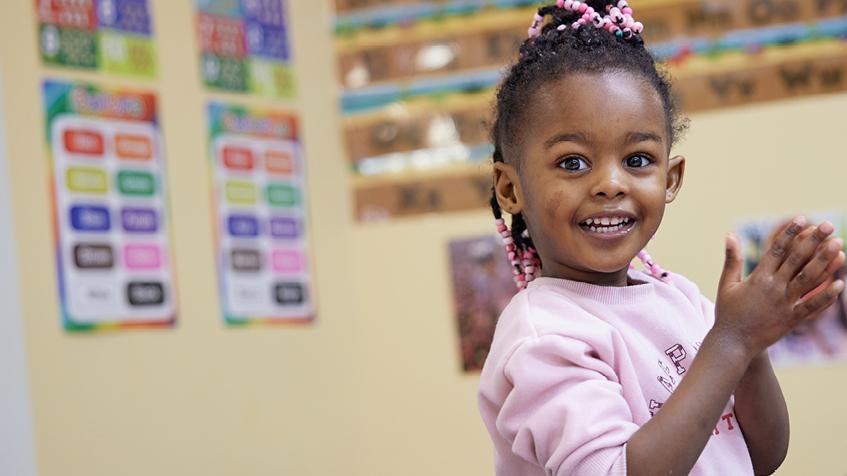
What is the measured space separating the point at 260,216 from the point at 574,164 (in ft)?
5.62

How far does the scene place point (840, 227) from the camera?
276cm

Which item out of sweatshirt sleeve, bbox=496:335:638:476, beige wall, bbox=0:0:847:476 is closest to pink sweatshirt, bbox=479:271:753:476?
sweatshirt sleeve, bbox=496:335:638:476

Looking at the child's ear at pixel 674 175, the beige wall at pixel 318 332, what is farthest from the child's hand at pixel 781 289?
the beige wall at pixel 318 332

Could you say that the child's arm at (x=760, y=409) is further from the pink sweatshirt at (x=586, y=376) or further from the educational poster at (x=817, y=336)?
the educational poster at (x=817, y=336)

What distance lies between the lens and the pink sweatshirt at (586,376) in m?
1.10

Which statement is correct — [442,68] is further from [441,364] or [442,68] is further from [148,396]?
[148,396]

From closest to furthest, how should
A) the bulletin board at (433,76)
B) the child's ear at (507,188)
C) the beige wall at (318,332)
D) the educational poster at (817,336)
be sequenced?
the child's ear at (507,188) → the beige wall at (318,332) → the educational poster at (817,336) → the bulletin board at (433,76)

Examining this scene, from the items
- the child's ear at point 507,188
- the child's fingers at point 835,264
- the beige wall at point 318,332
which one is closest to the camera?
the child's fingers at point 835,264

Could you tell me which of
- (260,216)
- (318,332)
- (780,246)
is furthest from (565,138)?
(318,332)

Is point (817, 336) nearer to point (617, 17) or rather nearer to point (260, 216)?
point (260, 216)

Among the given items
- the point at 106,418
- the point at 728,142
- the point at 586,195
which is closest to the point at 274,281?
the point at 106,418

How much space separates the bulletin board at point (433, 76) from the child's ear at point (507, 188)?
1635 millimetres

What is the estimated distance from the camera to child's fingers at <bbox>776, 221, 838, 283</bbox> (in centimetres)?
109

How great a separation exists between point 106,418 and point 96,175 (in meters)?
0.52
